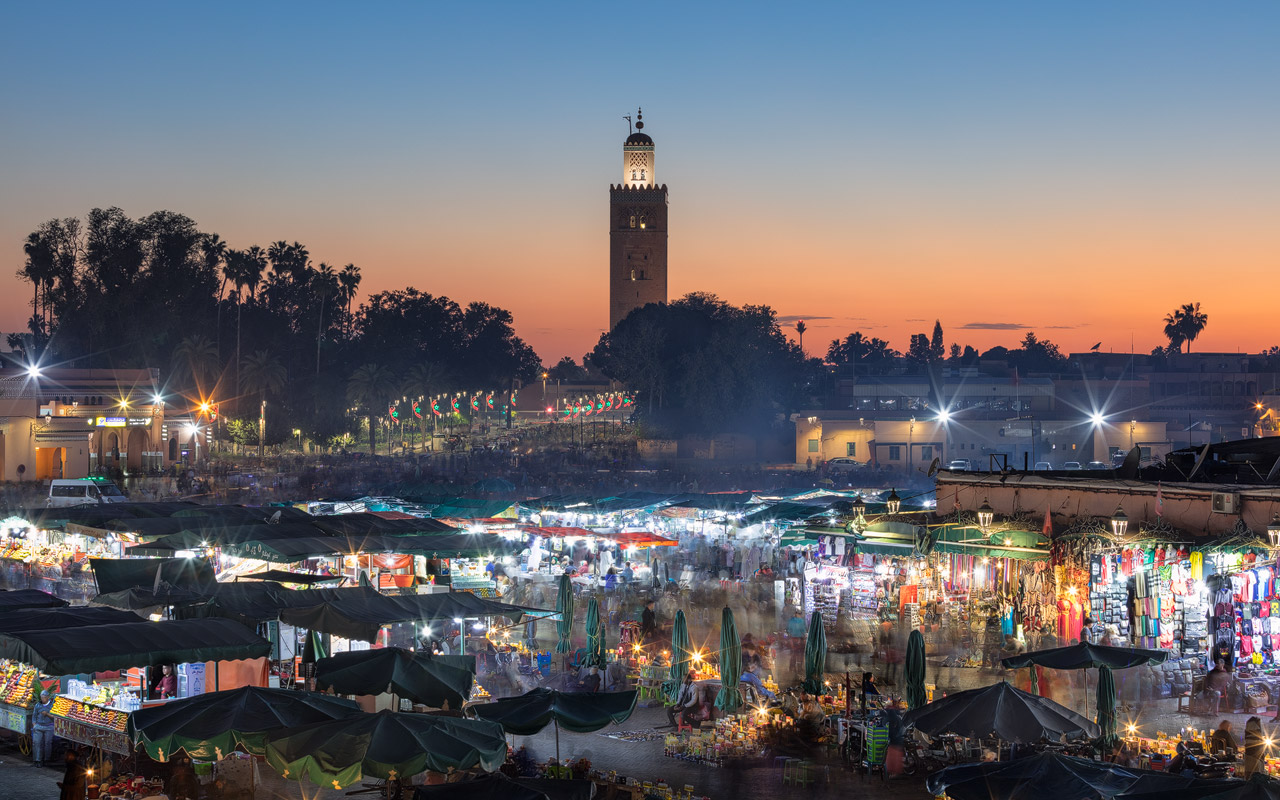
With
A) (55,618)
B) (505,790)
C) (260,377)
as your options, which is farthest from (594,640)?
(260,377)

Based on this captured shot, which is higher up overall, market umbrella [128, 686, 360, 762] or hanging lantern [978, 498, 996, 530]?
hanging lantern [978, 498, 996, 530]

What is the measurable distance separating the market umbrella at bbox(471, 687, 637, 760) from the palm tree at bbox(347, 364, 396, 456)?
70.9 meters

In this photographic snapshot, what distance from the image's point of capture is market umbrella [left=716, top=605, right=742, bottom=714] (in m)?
15.6

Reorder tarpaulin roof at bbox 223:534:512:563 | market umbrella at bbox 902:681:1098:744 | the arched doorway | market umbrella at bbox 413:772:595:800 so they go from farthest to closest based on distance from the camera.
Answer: the arched doorway, tarpaulin roof at bbox 223:534:512:563, market umbrella at bbox 902:681:1098:744, market umbrella at bbox 413:772:595:800

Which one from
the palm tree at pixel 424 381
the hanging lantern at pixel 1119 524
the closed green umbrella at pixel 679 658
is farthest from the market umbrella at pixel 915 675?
the palm tree at pixel 424 381

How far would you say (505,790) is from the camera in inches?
378

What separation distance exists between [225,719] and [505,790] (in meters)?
3.16

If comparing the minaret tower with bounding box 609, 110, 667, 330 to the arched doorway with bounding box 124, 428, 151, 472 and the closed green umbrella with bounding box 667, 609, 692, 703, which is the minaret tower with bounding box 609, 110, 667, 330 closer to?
the arched doorway with bounding box 124, 428, 151, 472

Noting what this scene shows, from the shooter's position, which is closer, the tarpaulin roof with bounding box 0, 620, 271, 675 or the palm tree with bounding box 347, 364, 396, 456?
the tarpaulin roof with bounding box 0, 620, 271, 675

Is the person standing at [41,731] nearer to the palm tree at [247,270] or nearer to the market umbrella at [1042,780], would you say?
the market umbrella at [1042,780]

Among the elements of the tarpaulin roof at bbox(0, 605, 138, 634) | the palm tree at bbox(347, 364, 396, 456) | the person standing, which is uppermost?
the palm tree at bbox(347, 364, 396, 456)

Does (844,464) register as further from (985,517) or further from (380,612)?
(380,612)

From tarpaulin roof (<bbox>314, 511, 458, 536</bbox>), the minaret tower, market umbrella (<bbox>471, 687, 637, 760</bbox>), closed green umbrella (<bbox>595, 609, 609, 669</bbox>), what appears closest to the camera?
market umbrella (<bbox>471, 687, 637, 760</bbox>)

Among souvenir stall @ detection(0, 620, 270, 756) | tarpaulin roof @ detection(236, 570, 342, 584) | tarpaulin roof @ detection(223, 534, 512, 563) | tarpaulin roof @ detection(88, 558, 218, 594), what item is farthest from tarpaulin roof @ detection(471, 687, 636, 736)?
tarpaulin roof @ detection(223, 534, 512, 563)
